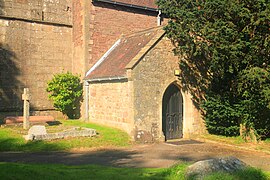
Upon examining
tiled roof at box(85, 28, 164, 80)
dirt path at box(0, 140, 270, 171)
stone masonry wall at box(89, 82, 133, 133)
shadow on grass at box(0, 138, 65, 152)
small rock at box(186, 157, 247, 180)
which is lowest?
dirt path at box(0, 140, 270, 171)

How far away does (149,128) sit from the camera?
15.1m

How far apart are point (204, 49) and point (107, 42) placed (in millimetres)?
7462

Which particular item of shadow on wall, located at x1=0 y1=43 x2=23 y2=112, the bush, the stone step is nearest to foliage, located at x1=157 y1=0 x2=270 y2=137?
the bush

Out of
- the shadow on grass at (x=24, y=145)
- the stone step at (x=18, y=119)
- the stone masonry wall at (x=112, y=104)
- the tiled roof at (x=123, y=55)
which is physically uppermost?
the tiled roof at (x=123, y=55)

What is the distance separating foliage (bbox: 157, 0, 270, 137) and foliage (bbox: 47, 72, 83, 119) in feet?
21.8

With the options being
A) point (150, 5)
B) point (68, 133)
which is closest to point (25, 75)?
point (68, 133)

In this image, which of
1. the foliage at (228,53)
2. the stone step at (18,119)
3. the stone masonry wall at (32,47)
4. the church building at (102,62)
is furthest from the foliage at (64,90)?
the foliage at (228,53)

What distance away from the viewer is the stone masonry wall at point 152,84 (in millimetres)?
14797

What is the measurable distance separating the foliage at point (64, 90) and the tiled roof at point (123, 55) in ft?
3.49

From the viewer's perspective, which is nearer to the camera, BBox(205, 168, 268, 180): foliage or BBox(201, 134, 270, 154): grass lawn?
BBox(205, 168, 268, 180): foliage

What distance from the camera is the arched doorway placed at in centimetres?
1662

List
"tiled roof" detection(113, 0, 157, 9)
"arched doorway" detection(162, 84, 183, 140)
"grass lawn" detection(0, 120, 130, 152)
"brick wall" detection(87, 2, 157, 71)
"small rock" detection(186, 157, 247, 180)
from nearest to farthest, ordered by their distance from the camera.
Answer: "small rock" detection(186, 157, 247, 180) → "grass lawn" detection(0, 120, 130, 152) → "arched doorway" detection(162, 84, 183, 140) → "brick wall" detection(87, 2, 157, 71) → "tiled roof" detection(113, 0, 157, 9)

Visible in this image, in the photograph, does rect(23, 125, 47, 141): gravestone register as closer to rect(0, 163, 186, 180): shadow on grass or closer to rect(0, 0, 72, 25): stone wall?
rect(0, 163, 186, 180): shadow on grass

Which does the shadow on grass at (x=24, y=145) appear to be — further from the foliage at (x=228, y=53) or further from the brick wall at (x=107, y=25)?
the foliage at (x=228, y=53)
